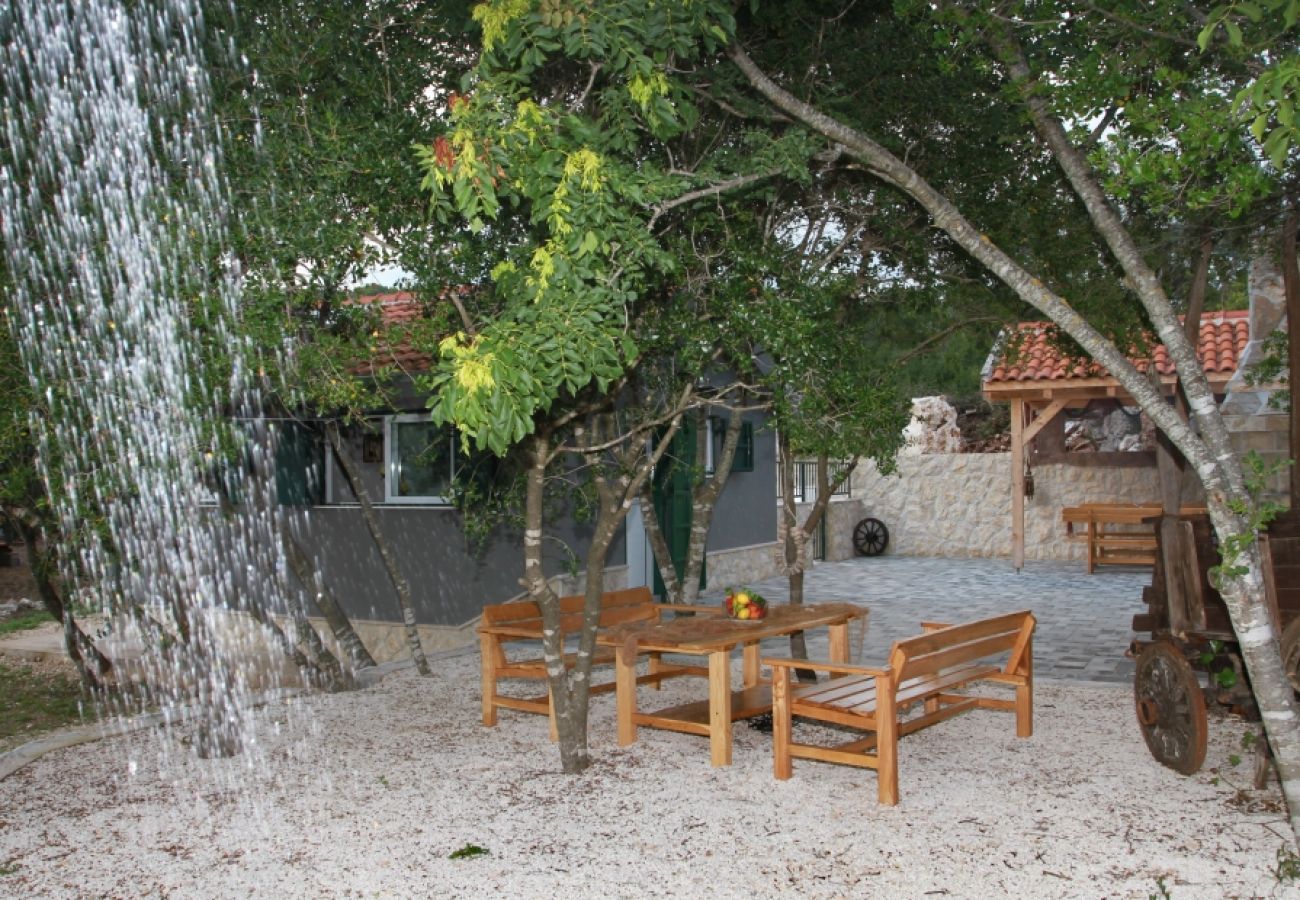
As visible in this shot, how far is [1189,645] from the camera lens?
237 inches

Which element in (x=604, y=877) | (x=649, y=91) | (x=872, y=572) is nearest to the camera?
(x=604, y=877)

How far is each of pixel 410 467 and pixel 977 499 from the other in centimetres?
1181

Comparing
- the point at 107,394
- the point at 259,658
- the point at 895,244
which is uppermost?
the point at 895,244

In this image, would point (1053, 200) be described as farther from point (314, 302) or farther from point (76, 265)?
point (76, 265)

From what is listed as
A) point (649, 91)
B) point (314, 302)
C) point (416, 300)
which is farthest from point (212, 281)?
point (649, 91)

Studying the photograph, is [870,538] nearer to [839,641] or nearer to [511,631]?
[839,641]

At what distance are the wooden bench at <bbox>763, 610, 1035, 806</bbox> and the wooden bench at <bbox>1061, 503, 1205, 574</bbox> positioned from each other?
1137 cm

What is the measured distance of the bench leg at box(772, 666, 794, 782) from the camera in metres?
5.99

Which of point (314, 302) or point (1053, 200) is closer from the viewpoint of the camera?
point (314, 302)

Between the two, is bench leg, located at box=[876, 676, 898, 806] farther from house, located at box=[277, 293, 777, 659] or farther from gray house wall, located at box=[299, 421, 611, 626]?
gray house wall, located at box=[299, 421, 611, 626]

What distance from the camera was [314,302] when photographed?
22.9 ft

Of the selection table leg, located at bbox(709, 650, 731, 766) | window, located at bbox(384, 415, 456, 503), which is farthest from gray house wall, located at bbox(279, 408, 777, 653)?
table leg, located at bbox(709, 650, 731, 766)

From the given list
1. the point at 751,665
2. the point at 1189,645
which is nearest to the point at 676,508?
the point at 751,665

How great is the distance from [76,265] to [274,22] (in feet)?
6.26
